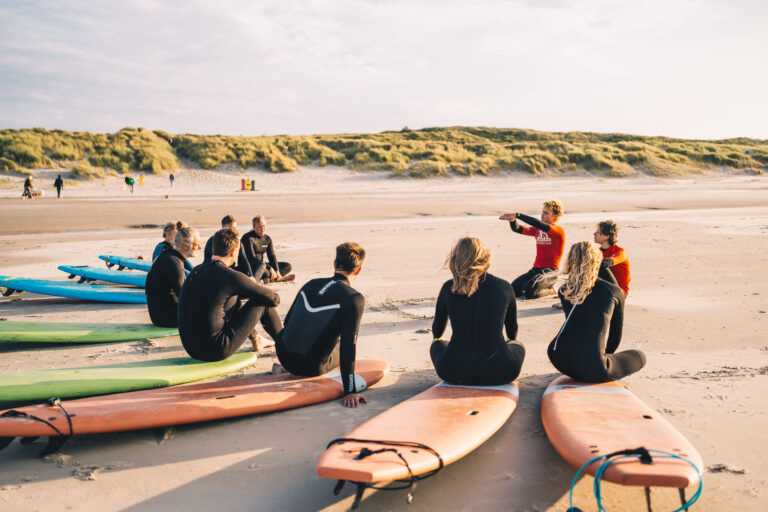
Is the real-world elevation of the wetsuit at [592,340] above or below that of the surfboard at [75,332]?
above

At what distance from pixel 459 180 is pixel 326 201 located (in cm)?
1404

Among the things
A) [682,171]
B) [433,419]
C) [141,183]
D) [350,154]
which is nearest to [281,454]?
[433,419]

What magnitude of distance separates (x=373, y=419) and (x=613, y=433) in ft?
4.50

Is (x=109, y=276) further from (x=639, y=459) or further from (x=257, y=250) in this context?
(x=639, y=459)

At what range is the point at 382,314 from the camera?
712cm

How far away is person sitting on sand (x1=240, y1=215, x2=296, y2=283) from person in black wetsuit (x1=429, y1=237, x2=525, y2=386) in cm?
467

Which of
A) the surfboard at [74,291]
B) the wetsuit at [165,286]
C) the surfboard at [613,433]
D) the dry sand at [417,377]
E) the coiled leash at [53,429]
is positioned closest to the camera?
the surfboard at [613,433]

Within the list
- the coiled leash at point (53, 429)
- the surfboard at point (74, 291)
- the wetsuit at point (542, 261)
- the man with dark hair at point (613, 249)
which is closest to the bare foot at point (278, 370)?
the coiled leash at point (53, 429)

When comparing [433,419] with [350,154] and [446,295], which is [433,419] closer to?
[446,295]

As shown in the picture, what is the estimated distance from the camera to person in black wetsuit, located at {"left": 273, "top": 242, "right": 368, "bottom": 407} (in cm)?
413

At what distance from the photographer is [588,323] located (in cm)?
412

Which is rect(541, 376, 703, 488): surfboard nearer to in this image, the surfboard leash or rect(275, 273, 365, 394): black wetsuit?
the surfboard leash

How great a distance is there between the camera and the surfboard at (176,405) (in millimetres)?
3395

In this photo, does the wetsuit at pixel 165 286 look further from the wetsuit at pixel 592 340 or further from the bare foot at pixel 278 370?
the wetsuit at pixel 592 340
